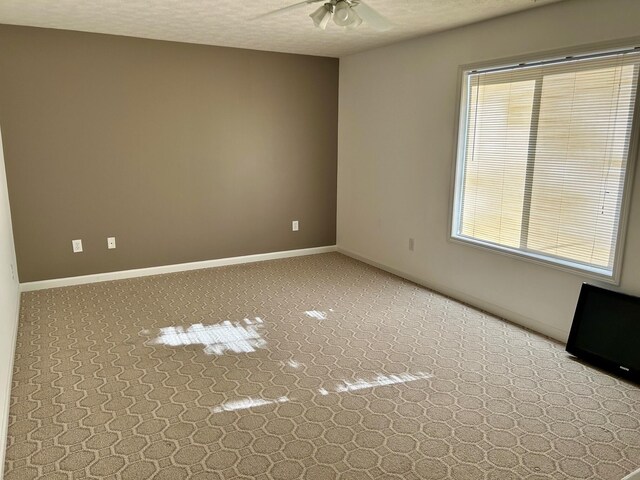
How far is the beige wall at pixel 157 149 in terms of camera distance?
4605 mm

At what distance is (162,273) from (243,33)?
2653mm

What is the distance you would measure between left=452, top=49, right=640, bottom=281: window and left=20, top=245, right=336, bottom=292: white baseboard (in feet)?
7.45

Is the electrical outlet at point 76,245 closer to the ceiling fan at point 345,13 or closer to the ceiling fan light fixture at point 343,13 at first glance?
the ceiling fan at point 345,13

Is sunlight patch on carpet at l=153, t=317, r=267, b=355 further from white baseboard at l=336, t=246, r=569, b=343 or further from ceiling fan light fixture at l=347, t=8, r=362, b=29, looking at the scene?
ceiling fan light fixture at l=347, t=8, r=362, b=29

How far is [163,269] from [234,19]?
9.04 feet

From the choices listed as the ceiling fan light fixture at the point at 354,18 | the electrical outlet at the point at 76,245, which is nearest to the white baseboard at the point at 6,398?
the electrical outlet at the point at 76,245

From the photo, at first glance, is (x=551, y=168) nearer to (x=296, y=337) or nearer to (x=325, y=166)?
(x=296, y=337)

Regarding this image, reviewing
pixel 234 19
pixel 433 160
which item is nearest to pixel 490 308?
pixel 433 160

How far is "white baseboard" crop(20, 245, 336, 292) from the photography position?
4.86 metres

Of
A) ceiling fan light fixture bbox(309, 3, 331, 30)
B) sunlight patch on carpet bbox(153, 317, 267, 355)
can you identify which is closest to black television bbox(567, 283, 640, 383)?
sunlight patch on carpet bbox(153, 317, 267, 355)

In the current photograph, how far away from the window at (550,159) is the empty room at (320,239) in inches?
0.8

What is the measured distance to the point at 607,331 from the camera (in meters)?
3.28

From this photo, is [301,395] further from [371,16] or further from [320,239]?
[320,239]

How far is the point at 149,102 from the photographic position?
507cm
